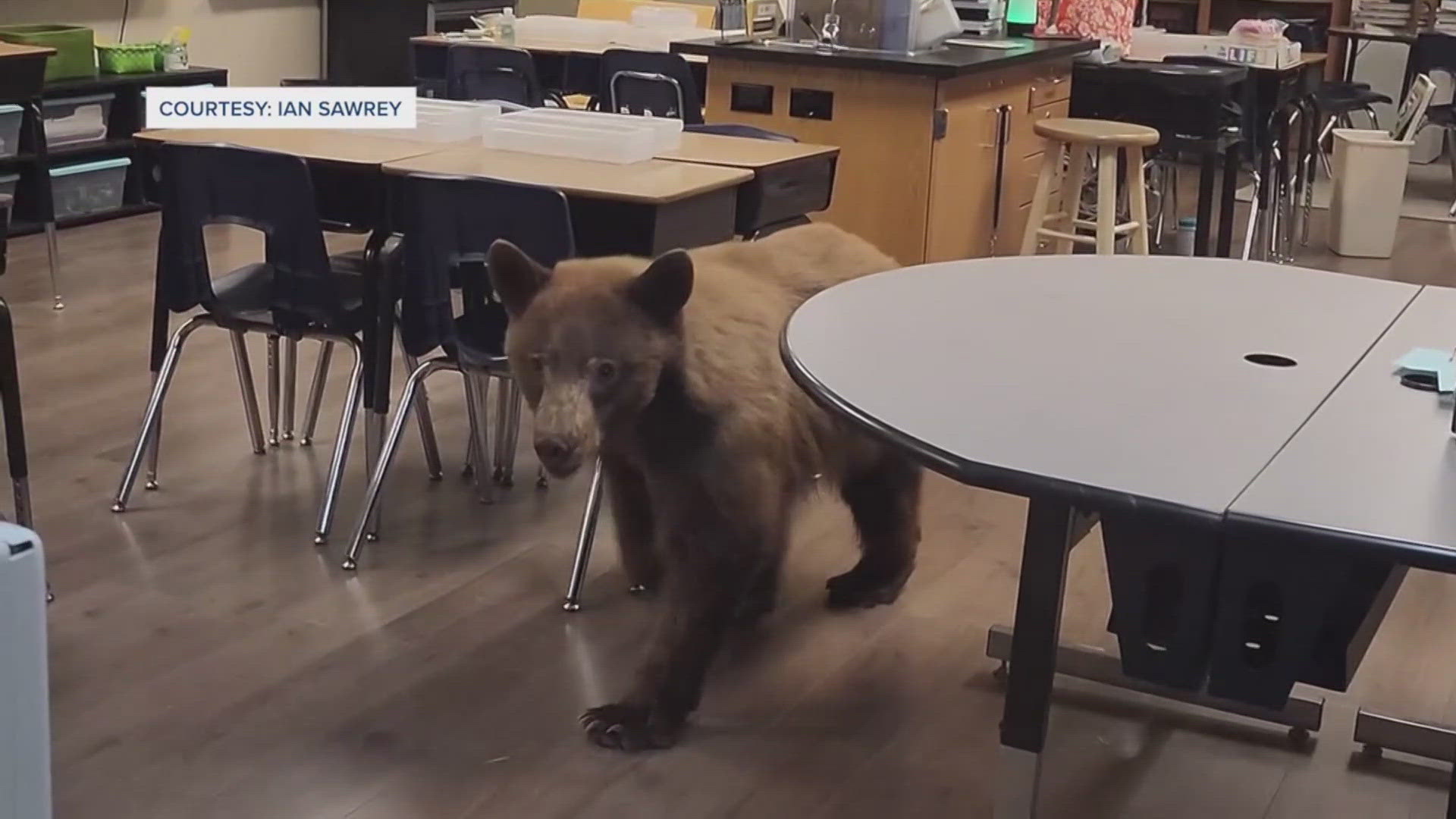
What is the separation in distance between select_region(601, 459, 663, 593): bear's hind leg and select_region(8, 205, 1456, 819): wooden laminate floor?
0.14 m

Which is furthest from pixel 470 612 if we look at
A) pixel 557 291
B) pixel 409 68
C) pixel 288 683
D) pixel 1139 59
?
pixel 409 68

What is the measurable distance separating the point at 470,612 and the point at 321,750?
56cm

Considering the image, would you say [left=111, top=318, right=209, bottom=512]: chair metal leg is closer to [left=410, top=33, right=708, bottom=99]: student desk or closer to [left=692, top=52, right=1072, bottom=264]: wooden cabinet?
[left=692, top=52, right=1072, bottom=264]: wooden cabinet

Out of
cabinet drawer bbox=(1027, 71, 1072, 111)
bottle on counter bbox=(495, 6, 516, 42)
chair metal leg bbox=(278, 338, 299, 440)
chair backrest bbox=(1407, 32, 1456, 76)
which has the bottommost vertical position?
chair metal leg bbox=(278, 338, 299, 440)

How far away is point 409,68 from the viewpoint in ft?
24.9

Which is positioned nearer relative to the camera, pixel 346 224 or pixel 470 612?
pixel 470 612

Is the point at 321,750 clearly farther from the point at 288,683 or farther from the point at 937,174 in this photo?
the point at 937,174

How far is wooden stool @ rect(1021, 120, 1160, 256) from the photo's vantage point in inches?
201

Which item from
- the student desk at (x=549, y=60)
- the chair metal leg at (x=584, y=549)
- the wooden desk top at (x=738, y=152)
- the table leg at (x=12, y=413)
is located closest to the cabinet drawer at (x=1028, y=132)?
the student desk at (x=549, y=60)

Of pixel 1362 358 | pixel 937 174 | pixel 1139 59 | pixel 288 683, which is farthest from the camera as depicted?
pixel 1139 59

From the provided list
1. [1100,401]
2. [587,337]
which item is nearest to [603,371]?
[587,337]

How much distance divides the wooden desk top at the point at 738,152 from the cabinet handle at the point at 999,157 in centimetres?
163

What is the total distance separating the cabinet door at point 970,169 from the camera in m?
4.91

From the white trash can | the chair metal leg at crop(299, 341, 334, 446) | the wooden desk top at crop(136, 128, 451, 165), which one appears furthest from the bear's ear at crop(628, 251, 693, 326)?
the white trash can
